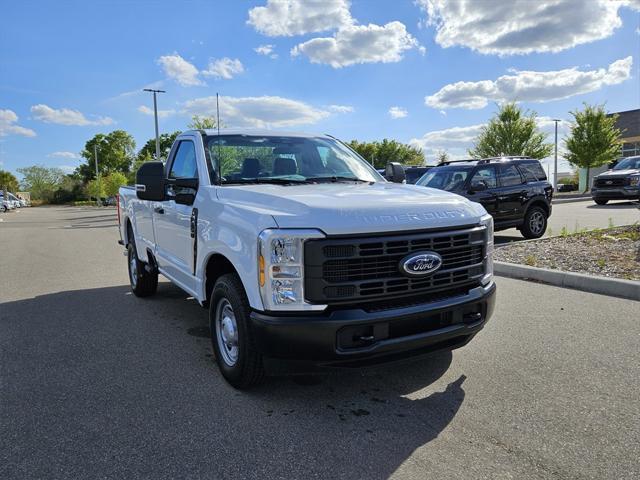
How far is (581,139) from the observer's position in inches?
1414

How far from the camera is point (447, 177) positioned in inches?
450

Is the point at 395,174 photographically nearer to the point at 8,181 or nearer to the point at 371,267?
the point at 371,267

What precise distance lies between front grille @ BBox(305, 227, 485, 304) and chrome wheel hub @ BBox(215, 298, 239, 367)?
0.84 metres

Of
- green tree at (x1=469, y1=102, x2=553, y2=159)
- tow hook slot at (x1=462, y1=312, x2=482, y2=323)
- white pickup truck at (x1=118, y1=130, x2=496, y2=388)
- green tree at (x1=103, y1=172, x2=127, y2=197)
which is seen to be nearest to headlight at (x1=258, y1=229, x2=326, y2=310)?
white pickup truck at (x1=118, y1=130, x2=496, y2=388)

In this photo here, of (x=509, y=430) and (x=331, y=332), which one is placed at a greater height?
(x=331, y=332)

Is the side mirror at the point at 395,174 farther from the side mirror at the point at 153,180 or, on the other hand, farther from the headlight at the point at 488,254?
the side mirror at the point at 153,180

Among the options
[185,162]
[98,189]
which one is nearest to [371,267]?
[185,162]

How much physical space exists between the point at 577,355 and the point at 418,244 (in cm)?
→ 210

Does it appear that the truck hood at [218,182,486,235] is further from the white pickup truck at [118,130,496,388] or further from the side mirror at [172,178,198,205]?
the side mirror at [172,178,198,205]

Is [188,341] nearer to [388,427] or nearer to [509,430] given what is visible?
[388,427]

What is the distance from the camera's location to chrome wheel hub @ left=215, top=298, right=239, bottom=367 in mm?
3654

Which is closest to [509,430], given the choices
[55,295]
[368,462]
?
[368,462]

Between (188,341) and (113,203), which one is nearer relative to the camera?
(188,341)

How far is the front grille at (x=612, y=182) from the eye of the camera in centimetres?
1970
